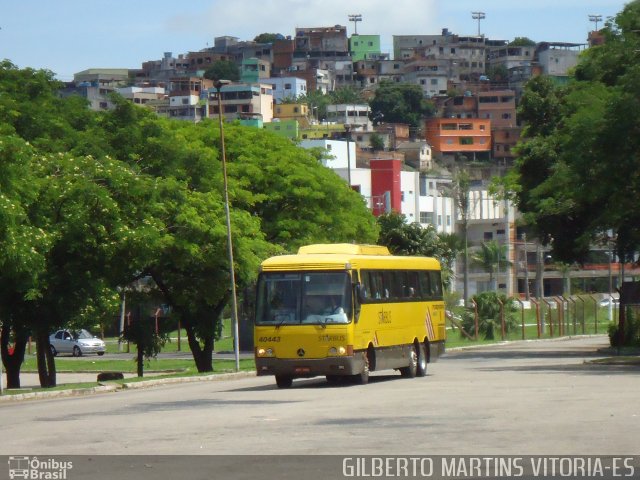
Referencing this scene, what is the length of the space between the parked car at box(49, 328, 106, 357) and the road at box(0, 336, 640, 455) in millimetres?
50016

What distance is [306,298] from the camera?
99.0 ft

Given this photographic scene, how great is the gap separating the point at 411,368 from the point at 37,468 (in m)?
20.4

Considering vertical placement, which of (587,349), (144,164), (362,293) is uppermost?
(144,164)

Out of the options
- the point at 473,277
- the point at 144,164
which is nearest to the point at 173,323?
the point at 144,164

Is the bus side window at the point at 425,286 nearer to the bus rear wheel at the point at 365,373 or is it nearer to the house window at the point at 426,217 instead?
the bus rear wheel at the point at 365,373

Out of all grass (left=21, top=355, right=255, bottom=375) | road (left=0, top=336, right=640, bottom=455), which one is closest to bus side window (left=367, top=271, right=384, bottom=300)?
road (left=0, top=336, right=640, bottom=455)

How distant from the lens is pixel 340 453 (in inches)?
609

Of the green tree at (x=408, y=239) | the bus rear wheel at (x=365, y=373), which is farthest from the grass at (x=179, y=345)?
the bus rear wheel at (x=365, y=373)

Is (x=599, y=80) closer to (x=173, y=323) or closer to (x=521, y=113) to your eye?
(x=521, y=113)

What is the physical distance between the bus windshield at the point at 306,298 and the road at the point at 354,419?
1.52m

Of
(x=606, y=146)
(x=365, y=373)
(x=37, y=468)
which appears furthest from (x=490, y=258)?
(x=37, y=468)

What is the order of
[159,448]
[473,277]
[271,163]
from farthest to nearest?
[473,277] → [271,163] → [159,448]

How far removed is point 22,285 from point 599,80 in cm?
1825

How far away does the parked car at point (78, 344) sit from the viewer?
81812 millimetres
